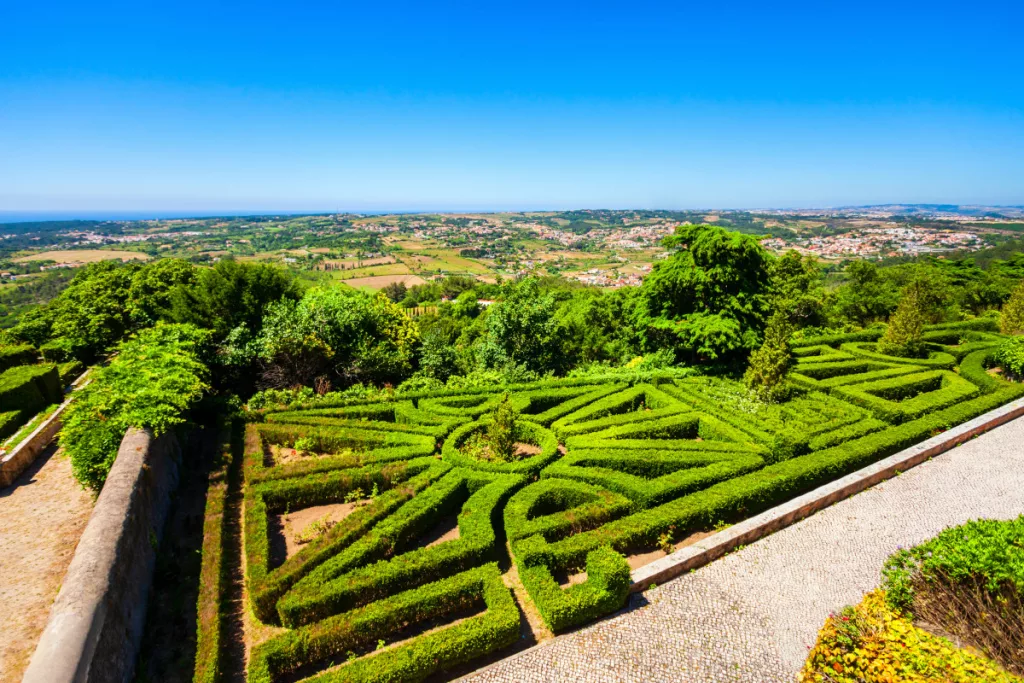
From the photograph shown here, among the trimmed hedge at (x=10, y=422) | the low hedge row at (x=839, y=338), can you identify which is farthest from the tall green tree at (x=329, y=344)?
the low hedge row at (x=839, y=338)

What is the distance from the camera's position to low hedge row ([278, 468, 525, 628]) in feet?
29.2

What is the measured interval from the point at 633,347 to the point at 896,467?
13761 mm

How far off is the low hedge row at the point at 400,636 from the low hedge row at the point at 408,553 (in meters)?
0.38

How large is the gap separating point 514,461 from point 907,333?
905 inches

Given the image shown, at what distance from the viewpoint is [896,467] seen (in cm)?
1441

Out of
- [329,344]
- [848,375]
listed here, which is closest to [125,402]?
[329,344]

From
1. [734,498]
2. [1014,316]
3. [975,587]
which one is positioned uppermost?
[1014,316]

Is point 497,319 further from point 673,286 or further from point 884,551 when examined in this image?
point 884,551

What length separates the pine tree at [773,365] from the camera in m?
18.2

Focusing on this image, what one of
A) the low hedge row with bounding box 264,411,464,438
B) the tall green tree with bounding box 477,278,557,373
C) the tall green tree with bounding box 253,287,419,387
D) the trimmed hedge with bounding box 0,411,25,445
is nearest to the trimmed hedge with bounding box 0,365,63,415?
the trimmed hedge with bounding box 0,411,25,445

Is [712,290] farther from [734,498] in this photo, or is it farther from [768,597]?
[768,597]

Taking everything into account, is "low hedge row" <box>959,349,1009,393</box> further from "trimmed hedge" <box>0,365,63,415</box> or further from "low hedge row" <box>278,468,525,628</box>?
"trimmed hedge" <box>0,365,63,415</box>

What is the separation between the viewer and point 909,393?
19.5 meters

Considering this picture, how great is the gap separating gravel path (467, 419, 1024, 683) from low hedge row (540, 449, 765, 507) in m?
1.95
